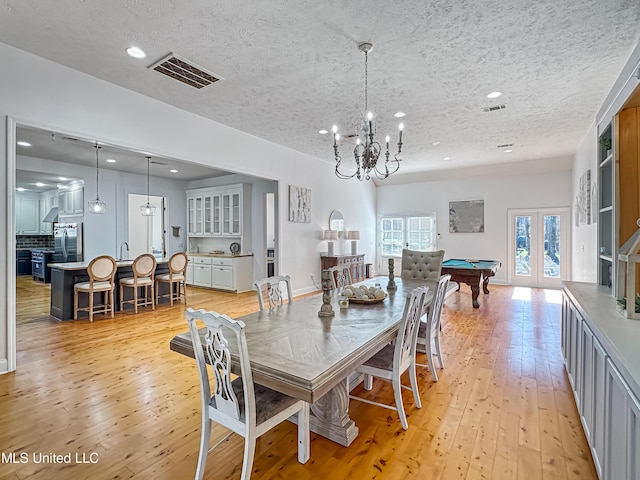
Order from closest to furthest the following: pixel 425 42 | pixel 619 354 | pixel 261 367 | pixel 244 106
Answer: pixel 619 354 → pixel 261 367 → pixel 425 42 → pixel 244 106

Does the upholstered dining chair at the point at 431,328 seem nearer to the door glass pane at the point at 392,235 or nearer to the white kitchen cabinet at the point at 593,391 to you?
the white kitchen cabinet at the point at 593,391

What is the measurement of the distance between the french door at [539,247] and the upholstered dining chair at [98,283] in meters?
8.58

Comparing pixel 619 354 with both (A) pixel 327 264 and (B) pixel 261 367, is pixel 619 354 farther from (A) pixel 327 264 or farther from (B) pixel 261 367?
(A) pixel 327 264

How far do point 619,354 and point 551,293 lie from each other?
22.7ft

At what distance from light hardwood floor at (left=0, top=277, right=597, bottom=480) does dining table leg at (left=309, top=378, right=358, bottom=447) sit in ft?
0.21

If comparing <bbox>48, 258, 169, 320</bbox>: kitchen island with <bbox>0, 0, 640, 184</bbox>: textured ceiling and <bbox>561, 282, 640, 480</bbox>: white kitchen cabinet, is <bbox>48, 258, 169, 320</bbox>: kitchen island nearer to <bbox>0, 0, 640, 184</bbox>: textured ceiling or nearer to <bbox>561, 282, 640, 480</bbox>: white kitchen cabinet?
<bbox>0, 0, 640, 184</bbox>: textured ceiling

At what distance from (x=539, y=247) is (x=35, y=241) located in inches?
562

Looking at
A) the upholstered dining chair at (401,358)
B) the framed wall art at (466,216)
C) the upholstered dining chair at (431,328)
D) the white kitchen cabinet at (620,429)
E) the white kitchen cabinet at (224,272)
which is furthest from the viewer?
the framed wall art at (466,216)

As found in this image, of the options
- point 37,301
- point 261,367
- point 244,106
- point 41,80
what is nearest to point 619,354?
point 261,367

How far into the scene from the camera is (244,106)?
14.1 ft

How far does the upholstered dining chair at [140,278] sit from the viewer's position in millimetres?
5324

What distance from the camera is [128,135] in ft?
12.6

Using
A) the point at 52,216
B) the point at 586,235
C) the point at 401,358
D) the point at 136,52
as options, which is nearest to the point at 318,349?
the point at 401,358

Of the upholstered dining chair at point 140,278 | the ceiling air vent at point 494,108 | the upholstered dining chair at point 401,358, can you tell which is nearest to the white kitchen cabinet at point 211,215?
the upholstered dining chair at point 140,278
